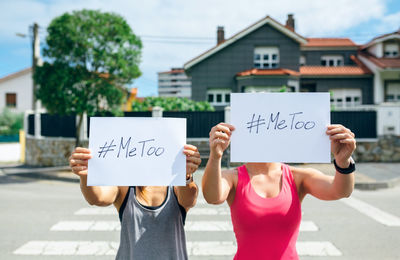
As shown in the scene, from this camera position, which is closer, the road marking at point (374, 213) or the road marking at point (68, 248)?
the road marking at point (68, 248)

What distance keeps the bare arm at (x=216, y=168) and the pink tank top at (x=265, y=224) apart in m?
0.15

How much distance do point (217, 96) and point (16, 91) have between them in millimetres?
34215

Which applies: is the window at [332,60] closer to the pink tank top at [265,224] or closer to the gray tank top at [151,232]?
the pink tank top at [265,224]

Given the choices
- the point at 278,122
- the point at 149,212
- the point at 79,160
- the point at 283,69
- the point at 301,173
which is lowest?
the point at 149,212

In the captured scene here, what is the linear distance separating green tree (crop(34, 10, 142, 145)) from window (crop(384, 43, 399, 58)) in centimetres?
2217

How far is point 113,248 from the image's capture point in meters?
5.04

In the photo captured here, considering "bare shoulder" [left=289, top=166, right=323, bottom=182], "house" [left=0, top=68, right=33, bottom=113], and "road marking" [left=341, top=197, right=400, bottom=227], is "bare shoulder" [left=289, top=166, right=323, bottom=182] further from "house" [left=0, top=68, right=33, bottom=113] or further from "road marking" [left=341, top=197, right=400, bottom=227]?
"house" [left=0, top=68, right=33, bottom=113]

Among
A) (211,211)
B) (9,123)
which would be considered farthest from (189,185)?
(9,123)

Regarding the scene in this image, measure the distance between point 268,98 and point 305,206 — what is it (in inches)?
243

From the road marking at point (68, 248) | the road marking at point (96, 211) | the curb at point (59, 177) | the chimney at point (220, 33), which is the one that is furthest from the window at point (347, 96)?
the road marking at point (68, 248)

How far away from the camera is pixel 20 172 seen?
14.1 m

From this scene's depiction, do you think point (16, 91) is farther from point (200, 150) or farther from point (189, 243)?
point (189, 243)

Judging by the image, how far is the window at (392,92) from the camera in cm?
2633

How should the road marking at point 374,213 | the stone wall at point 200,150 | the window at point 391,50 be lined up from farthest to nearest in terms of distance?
the window at point 391,50, the stone wall at point 200,150, the road marking at point 374,213
